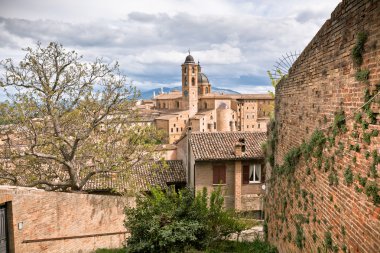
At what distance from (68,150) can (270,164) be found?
9.99 meters

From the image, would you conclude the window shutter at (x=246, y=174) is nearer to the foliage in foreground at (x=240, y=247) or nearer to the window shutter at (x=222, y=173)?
the window shutter at (x=222, y=173)

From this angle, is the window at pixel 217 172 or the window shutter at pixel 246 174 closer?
the window at pixel 217 172

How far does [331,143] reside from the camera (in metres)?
5.61

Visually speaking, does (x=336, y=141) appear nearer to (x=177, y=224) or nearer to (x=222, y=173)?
(x=177, y=224)

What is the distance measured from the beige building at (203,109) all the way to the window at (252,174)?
133ft

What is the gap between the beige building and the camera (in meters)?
65.0

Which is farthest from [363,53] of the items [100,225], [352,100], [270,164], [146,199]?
[100,225]

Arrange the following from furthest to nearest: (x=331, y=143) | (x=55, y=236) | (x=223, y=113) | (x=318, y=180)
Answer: (x=223, y=113), (x=55, y=236), (x=318, y=180), (x=331, y=143)

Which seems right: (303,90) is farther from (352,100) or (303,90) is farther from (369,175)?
(369,175)

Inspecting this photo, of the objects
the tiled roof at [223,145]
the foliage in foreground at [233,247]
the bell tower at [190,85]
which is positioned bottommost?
the foliage in foreground at [233,247]

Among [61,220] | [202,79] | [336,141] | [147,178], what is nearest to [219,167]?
[147,178]

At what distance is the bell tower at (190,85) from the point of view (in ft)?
241

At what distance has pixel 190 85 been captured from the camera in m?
73.5

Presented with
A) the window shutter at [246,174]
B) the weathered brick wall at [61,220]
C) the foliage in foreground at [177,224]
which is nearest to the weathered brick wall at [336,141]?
the foliage in foreground at [177,224]
